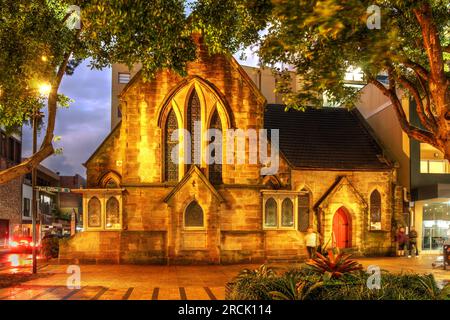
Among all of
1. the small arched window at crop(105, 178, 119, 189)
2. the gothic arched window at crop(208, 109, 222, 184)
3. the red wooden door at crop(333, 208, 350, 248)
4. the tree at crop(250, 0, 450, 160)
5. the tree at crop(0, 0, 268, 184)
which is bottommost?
the red wooden door at crop(333, 208, 350, 248)

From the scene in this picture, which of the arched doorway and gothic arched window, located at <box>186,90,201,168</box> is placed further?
the arched doorway

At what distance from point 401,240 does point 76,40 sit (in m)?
19.4

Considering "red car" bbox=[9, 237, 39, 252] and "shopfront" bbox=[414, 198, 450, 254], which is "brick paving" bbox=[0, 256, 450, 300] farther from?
"red car" bbox=[9, 237, 39, 252]

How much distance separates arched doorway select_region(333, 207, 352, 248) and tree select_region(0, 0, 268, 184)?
44.5 ft

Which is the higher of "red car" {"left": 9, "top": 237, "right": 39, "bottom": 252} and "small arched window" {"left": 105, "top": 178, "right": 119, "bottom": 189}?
"small arched window" {"left": 105, "top": 178, "right": 119, "bottom": 189}

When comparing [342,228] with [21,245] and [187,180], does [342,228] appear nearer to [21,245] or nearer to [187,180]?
[187,180]

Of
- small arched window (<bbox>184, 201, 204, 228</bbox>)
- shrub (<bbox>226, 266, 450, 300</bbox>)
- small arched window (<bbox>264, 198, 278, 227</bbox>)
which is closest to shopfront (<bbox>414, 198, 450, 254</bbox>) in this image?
small arched window (<bbox>264, 198, 278, 227</bbox>)

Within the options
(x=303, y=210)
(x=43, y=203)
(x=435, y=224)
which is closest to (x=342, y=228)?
(x=303, y=210)

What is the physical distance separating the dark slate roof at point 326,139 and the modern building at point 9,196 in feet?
84.7

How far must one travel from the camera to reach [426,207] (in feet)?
99.5

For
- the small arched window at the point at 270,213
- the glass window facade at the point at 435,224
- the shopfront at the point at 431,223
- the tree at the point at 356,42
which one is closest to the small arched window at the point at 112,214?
the small arched window at the point at 270,213

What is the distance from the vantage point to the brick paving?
14.1 meters

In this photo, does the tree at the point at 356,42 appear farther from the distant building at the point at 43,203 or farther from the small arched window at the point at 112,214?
the distant building at the point at 43,203
